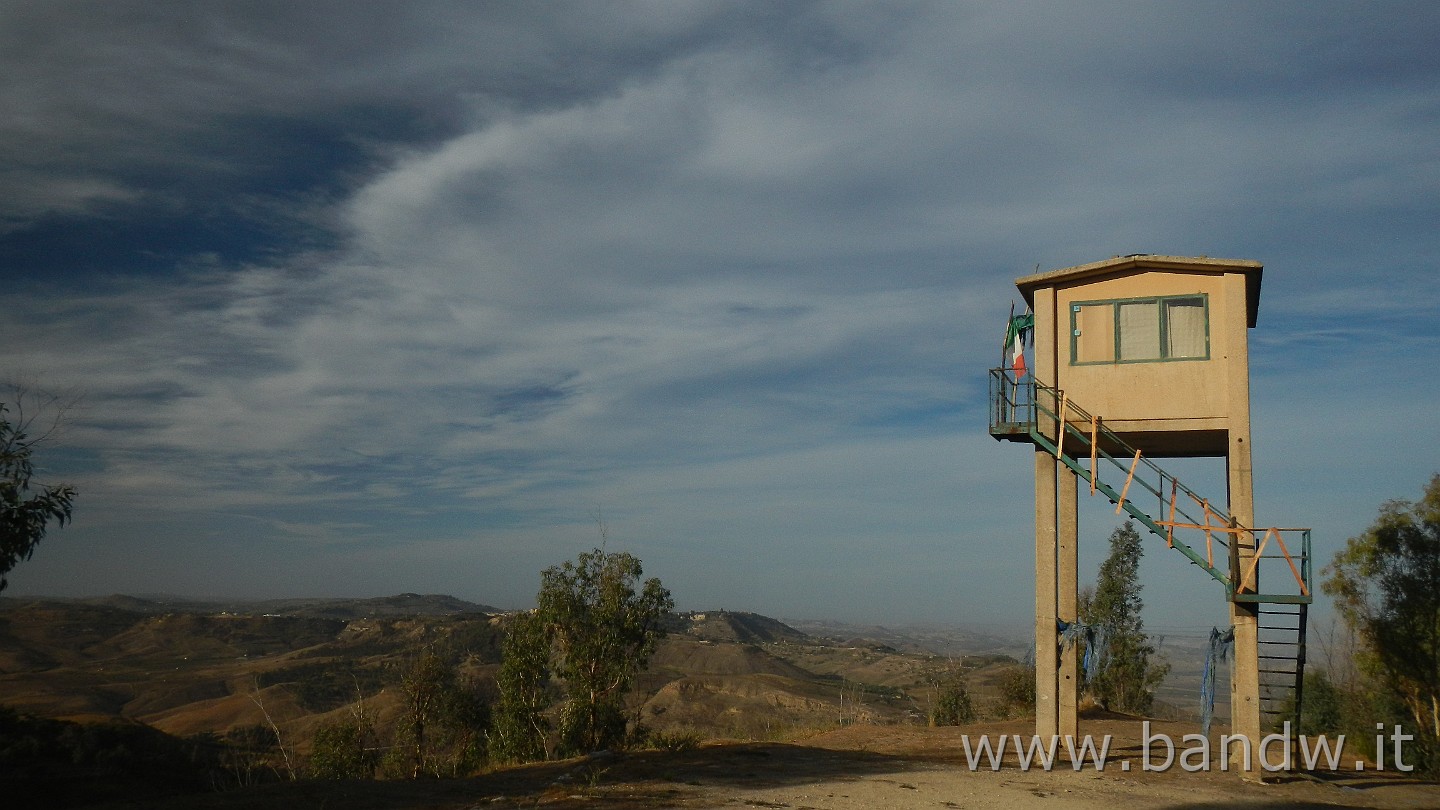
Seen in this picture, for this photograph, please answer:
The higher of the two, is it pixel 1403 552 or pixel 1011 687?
pixel 1403 552

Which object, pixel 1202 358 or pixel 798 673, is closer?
pixel 1202 358

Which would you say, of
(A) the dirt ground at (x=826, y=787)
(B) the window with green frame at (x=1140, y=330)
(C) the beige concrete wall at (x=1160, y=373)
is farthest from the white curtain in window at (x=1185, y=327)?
(A) the dirt ground at (x=826, y=787)

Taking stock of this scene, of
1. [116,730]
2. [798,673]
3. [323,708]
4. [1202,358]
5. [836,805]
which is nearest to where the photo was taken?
[836,805]

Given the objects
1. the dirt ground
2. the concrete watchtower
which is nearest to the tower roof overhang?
the concrete watchtower

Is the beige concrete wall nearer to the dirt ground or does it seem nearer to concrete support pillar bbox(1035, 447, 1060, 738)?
concrete support pillar bbox(1035, 447, 1060, 738)

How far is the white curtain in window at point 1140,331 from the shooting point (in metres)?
18.2

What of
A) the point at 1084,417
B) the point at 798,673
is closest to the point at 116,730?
the point at 1084,417

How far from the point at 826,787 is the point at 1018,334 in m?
10.5

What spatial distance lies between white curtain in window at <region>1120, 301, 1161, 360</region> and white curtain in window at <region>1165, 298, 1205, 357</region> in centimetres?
20

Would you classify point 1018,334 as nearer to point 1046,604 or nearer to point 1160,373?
point 1160,373

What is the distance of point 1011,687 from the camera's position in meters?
30.8

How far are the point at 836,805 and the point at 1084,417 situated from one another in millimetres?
9578

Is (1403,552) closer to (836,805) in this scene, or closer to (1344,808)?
(1344,808)

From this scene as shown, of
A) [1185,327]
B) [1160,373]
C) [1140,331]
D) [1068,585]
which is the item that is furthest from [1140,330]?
[1068,585]
